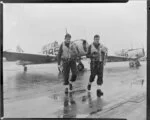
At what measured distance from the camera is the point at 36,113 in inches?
68.9

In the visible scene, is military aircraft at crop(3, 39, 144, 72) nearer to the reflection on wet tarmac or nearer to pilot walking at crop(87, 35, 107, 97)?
pilot walking at crop(87, 35, 107, 97)

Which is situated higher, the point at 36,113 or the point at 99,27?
the point at 99,27

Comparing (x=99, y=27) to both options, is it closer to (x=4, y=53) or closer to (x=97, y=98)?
(x=97, y=98)

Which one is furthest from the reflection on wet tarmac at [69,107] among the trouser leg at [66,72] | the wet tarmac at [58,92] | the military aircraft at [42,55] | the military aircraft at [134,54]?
the military aircraft at [134,54]

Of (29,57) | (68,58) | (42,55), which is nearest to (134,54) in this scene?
(68,58)

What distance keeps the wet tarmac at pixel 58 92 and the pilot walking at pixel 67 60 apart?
58 mm

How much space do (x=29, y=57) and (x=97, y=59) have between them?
795 millimetres

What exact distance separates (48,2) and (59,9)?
154 millimetres

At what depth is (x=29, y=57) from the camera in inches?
69.9

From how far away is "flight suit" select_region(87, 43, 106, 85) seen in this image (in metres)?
1.74

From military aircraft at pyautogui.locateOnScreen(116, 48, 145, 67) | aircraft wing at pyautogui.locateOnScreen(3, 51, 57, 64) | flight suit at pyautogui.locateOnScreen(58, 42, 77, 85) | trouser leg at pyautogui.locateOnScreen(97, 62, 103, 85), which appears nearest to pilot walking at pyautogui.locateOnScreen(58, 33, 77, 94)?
flight suit at pyautogui.locateOnScreen(58, 42, 77, 85)

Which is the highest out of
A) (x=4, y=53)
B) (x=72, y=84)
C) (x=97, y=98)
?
(x=4, y=53)

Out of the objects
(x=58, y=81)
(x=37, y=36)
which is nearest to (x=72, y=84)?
(x=58, y=81)

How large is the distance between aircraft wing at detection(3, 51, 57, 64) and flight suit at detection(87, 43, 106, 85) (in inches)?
16.9
